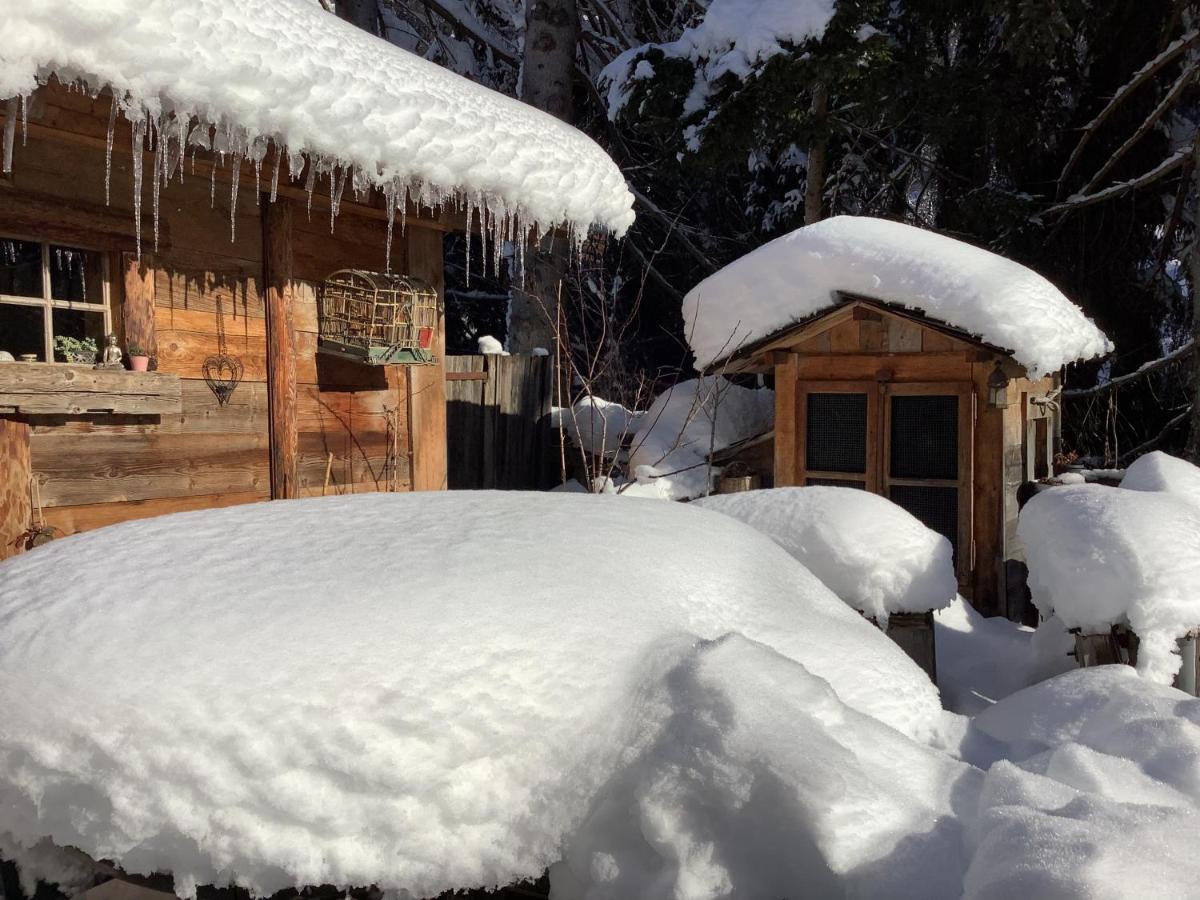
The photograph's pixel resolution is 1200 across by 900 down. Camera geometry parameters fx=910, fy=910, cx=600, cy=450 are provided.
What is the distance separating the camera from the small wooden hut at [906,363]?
7105 mm

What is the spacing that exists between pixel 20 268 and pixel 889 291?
230 inches

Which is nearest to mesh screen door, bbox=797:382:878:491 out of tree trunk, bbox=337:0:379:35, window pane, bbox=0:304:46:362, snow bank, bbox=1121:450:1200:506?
snow bank, bbox=1121:450:1200:506

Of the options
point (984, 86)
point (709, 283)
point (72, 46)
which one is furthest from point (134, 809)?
point (984, 86)

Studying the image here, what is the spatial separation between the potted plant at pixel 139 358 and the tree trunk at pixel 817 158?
8333mm

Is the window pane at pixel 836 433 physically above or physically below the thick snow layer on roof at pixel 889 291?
below

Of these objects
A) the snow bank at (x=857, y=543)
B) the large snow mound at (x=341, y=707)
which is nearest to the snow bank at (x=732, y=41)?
the snow bank at (x=857, y=543)

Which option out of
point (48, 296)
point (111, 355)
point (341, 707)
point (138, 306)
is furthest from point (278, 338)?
point (341, 707)

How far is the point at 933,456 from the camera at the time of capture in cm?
758

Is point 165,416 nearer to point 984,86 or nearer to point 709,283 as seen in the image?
point 709,283

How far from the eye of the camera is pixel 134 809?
1.39 m

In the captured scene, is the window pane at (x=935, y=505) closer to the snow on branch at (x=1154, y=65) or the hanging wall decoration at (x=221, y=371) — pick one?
the snow on branch at (x=1154, y=65)

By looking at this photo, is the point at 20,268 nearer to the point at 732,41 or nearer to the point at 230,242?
the point at 230,242

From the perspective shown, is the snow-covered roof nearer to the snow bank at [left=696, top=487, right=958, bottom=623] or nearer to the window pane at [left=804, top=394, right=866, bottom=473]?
the snow bank at [left=696, top=487, right=958, bottom=623]

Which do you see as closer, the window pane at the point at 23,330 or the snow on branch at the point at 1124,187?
the window pane at the point at 23,330
